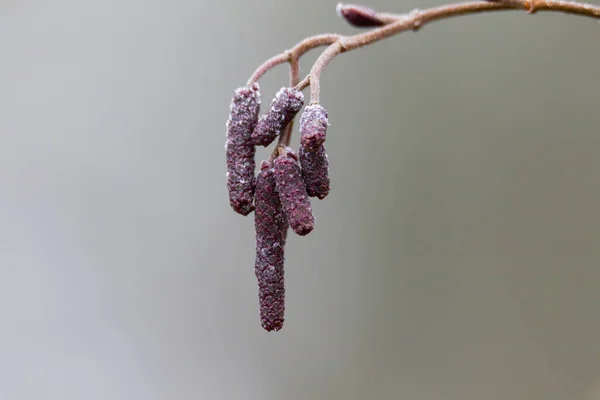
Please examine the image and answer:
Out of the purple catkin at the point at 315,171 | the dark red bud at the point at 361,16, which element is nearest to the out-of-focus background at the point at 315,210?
the dark red bud at the point at 361,16

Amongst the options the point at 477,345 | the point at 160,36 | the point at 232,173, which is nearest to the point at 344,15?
the point at 232,173

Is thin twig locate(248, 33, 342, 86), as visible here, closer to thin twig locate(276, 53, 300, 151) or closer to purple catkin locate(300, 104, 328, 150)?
thin twig locate(276, 53, 300, 151)

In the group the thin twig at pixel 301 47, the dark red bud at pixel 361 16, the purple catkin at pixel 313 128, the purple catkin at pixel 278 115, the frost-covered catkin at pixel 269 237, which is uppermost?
the dark red bud at pixel 361 16

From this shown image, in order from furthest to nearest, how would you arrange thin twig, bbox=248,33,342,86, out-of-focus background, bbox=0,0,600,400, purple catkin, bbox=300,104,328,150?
out-of-focus background, bbox=0,0,600,400
thin twig, bbox=248,33,342,86
purple catkin, bbox=300,104,328,150

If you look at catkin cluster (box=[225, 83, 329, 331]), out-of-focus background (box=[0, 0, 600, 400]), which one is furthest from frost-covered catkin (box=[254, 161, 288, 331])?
out-of-focus background (box=[0, 0, 600, 400])

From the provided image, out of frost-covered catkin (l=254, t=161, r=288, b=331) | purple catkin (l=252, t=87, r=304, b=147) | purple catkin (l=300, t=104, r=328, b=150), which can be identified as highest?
purple catkin (l=252, t=87, r=304, b=147)

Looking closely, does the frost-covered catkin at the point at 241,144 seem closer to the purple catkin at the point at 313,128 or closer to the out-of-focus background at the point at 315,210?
the purple catkin at the point at 313,128
